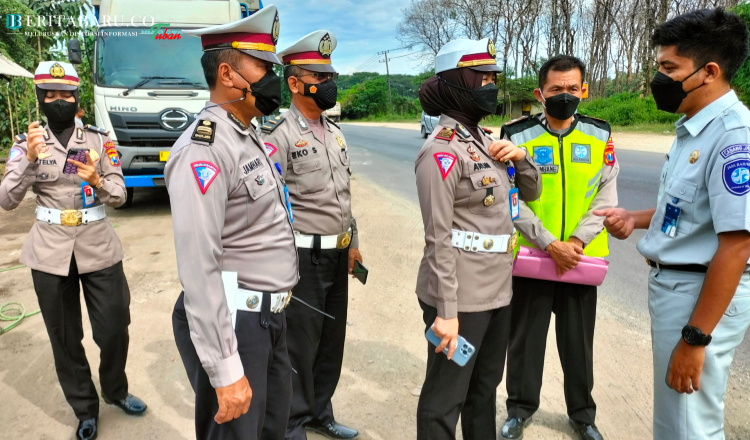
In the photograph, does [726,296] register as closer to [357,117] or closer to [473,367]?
[473,367]

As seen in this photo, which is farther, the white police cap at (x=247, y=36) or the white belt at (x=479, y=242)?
the white belt at (x=479, y=242)

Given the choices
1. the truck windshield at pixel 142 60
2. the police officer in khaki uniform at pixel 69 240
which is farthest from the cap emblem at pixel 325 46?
the truck windshield at pixel 142 60

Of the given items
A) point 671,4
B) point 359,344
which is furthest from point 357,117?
point 359,344

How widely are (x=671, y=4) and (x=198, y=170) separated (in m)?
35.0

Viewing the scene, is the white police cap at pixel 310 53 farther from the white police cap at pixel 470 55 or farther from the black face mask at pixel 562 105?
the black face mask at pixel 562 105

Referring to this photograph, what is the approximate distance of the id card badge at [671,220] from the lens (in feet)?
6.12

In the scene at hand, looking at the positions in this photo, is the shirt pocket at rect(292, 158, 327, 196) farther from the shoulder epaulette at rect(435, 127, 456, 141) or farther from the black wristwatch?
the black wristwatch

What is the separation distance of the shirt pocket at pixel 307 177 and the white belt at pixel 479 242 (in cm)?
92

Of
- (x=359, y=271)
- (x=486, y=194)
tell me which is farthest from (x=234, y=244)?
(x=359, y=271)

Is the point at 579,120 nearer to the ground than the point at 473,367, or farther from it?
farther from it

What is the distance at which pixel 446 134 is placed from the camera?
2.13m

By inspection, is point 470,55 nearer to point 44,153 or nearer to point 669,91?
point 669,91

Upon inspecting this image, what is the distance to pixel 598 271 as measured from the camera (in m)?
2.58

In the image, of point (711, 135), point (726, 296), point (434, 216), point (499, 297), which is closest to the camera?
point (726, 296)
